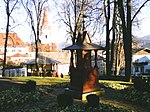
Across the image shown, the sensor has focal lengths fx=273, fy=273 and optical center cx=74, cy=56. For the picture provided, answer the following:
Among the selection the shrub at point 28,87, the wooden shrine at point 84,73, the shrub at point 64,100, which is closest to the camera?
the shrub at point 64,100

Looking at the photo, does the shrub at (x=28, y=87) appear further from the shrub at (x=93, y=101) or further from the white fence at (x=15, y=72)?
the white fence at (x=15, y=72)

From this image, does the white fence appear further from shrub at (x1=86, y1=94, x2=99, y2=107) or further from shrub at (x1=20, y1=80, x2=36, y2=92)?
shrub at (x1=86, y1=94, x2=99, y2=107)

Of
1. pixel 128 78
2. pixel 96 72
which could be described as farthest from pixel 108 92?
pixel 128 78

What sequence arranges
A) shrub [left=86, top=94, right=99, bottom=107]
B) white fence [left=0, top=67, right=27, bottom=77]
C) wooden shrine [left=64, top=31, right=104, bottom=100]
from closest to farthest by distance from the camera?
shrub [left=86, top=94, right=99, bottom=107] → wooden shrine [left=64, top=31, right=104, bottom=100] → white fence [left=0, top=67, right=27, bottom=77]

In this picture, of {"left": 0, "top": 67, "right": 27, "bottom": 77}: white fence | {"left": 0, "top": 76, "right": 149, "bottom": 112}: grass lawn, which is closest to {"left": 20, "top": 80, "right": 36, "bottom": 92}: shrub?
{"left": 0, "top": 76, "right": 149, "bottom": 112}: grass lawn

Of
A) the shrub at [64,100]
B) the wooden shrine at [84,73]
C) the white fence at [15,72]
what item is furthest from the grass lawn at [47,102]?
the white fence at [15,72]

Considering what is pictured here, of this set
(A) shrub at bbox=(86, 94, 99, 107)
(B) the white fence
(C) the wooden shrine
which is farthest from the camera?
(B) the white fence

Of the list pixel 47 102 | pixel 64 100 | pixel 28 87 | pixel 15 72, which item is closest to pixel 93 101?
pixel 64 100

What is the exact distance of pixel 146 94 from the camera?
1475 centimetres

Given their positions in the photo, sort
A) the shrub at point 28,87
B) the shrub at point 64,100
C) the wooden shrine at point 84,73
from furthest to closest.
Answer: the shrub at point 28,87 < the wooden shrine at point 84,73 < the shrub at point 64,100

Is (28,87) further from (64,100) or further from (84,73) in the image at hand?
(64,100)

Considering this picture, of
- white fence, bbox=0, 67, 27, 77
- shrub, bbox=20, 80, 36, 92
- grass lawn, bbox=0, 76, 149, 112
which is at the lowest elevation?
grass lawn, bbox=0, 76, 149, 112

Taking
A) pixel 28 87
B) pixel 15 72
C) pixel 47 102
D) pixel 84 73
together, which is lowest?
pixel 47 102

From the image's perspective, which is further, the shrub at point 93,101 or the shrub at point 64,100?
the shrub at point 64,100
